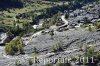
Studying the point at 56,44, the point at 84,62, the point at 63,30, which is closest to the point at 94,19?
the point at 63,30

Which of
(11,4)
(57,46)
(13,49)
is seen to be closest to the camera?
(57,46)

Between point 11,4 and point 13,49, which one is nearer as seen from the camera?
point 13,49

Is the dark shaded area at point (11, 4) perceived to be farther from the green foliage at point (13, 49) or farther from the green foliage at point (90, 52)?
the green foliage at point (90, 52)

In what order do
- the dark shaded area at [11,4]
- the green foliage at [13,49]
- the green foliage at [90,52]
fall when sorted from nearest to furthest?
the green foliage at [90,52], the green foliage at [13,49], the dark shaded area at [11,4]

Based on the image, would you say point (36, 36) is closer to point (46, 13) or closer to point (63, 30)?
point (63, 30)

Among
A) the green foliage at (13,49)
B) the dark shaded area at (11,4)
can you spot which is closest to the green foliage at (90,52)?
the green foliage at (13,49)

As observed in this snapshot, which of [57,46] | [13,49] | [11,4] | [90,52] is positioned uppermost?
[11,4]

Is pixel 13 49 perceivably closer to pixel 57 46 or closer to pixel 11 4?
pixel 57 46

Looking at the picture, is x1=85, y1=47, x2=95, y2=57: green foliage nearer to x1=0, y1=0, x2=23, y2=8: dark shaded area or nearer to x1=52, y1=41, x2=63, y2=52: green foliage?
x1=52, y1=41, x2=63, y2=52: green foliage

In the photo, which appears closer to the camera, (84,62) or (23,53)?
(84,62)

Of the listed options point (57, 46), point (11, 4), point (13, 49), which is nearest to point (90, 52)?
point (57, 46)

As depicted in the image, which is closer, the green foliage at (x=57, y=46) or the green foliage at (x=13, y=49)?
the green foliage at (x=57, y=46)
